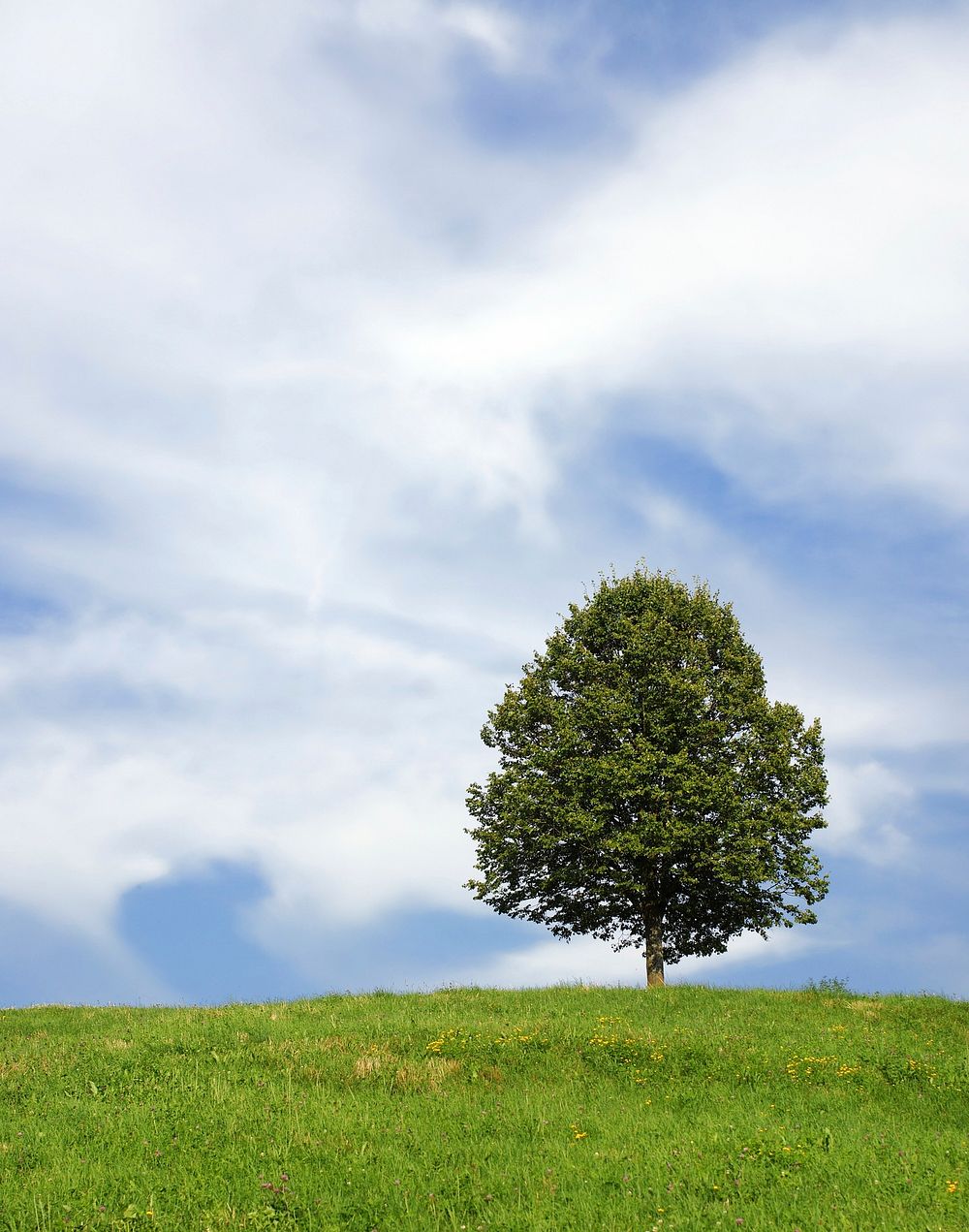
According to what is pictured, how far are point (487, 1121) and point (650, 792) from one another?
752 inches

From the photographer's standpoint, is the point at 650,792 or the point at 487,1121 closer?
the point at 487,1121

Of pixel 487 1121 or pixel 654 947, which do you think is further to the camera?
pixel 654 947

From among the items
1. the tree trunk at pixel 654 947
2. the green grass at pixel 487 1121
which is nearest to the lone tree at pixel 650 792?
the tree trunk at pixel 654 947

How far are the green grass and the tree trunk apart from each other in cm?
1003

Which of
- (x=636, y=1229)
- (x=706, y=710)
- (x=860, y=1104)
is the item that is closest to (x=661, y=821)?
(x=706, y=710)

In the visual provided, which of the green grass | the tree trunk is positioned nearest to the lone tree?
the tree trunk

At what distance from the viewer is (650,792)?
32.1 m

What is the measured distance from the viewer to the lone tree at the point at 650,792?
1268 inches

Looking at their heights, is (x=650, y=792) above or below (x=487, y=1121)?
above

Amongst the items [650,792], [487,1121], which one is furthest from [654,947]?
[487,1121]

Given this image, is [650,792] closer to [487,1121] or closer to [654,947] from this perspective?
[654,947]

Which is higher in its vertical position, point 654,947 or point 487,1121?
point 654,947

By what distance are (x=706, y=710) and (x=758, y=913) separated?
7.19 meters

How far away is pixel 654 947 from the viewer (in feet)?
111
